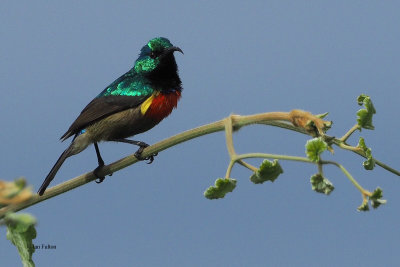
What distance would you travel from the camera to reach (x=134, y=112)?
20.4 ft

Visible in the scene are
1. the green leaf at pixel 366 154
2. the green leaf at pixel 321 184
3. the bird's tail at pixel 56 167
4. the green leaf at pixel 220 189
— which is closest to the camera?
the green leaf at pixel 321 184

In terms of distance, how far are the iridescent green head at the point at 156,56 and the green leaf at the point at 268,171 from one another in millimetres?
4058

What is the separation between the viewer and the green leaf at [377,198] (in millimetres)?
2256

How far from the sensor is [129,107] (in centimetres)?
621

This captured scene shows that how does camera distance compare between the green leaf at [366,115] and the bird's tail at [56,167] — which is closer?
the green leaf at [366,115]

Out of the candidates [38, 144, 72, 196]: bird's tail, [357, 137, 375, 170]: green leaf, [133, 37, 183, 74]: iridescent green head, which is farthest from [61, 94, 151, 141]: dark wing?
[357, 137, 375, 170]: green leaf

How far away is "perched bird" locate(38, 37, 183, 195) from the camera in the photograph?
611 centimetres

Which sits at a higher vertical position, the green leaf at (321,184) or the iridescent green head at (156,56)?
the iridescent green head at (156,56)

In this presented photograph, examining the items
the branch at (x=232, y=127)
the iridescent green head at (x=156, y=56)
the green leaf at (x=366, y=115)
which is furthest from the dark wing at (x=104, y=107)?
the green leaf at (x=366, y=115)

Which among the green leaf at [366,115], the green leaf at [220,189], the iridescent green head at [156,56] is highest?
the iridescent green head at [156,56]

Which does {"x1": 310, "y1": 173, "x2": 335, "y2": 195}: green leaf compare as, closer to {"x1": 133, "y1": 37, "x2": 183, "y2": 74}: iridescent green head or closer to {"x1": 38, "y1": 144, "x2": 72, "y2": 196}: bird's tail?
{"x1": 38, "y1": 144, "x2": 72, "y2": 196}: bird's tail

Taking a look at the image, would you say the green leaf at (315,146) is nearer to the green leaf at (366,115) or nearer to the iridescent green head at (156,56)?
the green leaf at (366,115)

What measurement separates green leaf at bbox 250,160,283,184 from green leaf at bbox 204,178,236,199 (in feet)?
0.42

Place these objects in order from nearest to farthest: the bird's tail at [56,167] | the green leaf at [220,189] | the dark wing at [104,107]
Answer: the green leaf at [220,189], the bird's tail at [56,167], the dark wing at [104,107]
